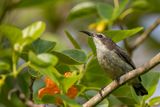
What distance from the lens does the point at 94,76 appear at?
124 inches

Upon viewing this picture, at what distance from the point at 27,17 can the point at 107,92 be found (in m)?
4.78

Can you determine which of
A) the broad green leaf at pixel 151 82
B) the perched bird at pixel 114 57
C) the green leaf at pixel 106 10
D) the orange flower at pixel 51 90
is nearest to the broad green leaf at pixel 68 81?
the orange flower at pixel 51 90

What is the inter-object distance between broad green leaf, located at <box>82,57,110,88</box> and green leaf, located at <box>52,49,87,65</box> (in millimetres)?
153

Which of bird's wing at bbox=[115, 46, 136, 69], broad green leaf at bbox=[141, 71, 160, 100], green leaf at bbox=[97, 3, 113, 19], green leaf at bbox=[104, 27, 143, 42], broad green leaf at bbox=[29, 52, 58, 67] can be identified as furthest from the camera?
bird's wing at bbox=[115, 46, 136, 69]

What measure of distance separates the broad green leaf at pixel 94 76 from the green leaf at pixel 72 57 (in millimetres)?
153

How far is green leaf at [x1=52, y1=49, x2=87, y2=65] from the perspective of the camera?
2871 millimetres

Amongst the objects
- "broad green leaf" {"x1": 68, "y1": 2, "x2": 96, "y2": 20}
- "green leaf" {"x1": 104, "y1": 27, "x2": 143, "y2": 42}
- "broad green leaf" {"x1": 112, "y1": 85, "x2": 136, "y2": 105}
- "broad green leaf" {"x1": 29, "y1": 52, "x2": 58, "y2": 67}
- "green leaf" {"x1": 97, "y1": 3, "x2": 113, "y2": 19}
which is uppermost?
"broad green leaf" {"x1": 68, "y1": 2, "x2": 96, "y2": 20}

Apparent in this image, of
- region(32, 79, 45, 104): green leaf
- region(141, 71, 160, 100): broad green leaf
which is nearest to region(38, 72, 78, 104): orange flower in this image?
region(32, 79, 45, 104): green leaf

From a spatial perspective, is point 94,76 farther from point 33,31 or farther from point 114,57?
point 114,57

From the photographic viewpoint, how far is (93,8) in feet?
14.5

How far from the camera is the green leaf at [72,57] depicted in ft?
9.42

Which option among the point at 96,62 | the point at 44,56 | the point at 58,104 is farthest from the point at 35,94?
the point at 44,56

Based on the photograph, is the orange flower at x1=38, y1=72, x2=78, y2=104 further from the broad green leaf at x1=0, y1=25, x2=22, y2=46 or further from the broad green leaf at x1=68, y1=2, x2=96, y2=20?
the broad green leaf at x1=68, y1=2, x2=96, y2=20

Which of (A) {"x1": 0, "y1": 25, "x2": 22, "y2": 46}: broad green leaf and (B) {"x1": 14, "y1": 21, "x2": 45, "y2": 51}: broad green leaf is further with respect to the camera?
(B) {"x1": 14, "y1": 21, "x2": 45, "y2": 51}: broad green leaf
